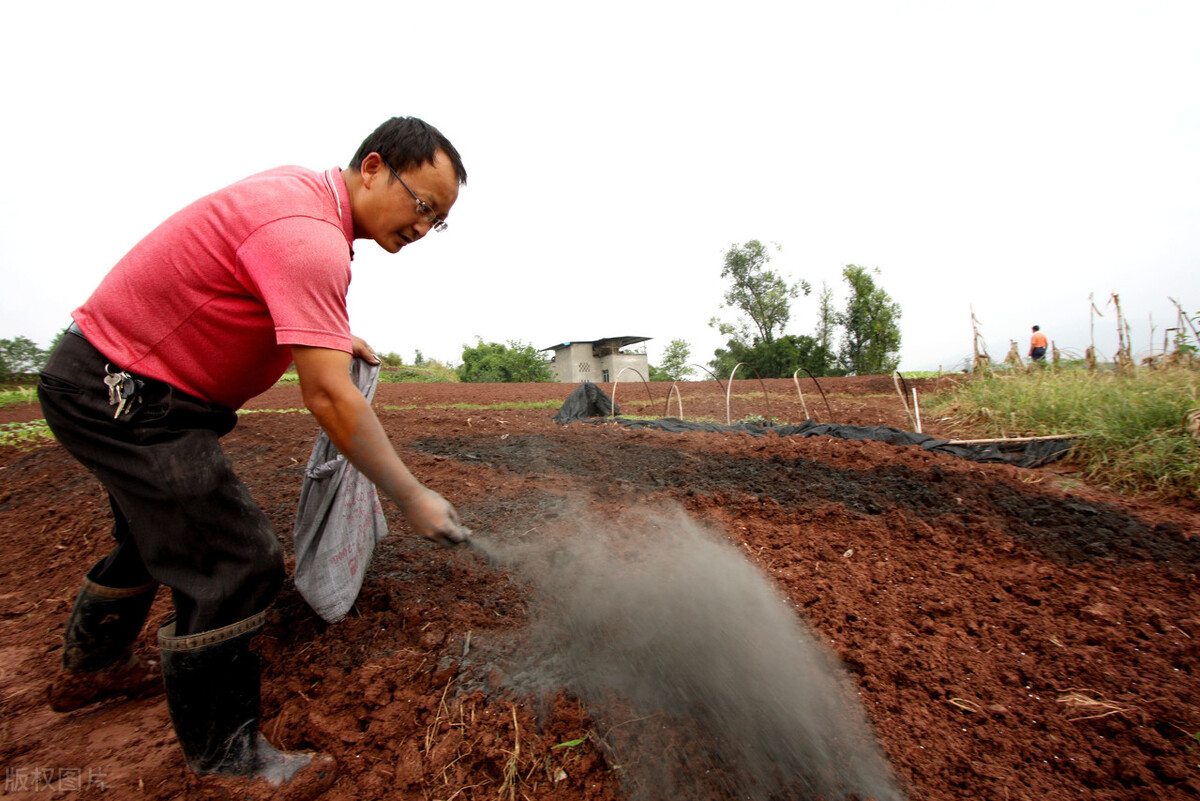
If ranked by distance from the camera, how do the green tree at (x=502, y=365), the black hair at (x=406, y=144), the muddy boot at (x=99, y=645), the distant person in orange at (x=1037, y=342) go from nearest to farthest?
the black hair at (x=406, y=144)
the muddy boot at (x=99, y=645)
the distant person in orange at (x=1037, y=342)
the green tree at (x=502, y=365)

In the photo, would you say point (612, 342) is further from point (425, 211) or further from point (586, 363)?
point (425, 211)

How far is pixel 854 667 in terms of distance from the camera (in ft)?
5.58

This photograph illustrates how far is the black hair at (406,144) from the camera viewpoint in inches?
52.3

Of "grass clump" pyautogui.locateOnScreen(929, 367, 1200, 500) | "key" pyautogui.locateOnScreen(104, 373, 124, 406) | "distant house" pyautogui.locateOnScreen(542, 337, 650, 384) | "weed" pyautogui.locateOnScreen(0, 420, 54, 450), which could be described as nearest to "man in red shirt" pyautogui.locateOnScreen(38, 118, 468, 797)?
"key" pyautogui.locateOnScreen(104, 373, 124, 406)

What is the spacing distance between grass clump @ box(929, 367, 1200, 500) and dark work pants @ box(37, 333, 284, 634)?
5.03m

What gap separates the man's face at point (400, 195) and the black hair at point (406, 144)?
0.02 m

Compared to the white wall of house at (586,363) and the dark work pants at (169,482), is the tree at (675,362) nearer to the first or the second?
the white wall of house at (586,363)

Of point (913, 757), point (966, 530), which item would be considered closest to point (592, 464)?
point (966, 530)

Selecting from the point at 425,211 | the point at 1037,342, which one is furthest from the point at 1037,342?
the point at 425,211

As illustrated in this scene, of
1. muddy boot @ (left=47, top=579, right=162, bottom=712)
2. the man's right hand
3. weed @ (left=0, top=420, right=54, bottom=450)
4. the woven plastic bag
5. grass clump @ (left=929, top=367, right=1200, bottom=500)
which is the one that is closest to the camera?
the man's right hand

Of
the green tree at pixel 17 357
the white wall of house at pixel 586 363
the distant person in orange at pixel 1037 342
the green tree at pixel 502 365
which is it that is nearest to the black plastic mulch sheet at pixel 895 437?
the distant person in orange at pixel 1037 342

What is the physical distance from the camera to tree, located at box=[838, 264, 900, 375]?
28.1 m

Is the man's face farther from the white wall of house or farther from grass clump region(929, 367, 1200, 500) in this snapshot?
the white wall of house

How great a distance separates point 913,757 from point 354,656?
1.64 meters
